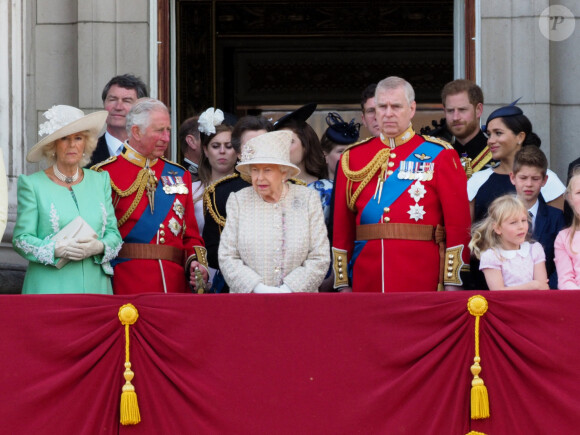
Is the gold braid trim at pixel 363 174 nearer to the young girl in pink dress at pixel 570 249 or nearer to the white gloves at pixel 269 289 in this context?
the white gloves at pixel 269 289

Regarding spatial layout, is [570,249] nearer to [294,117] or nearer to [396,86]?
[396,86]

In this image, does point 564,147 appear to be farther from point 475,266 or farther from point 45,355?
point 45,355

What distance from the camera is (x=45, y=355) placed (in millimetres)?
5629

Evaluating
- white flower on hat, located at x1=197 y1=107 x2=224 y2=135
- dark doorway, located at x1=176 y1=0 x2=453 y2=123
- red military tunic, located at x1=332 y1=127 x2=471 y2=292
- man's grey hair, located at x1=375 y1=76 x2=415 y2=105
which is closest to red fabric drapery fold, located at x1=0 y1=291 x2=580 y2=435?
red military tunic, located at x1=332 y1=127 x2=471 y2=292

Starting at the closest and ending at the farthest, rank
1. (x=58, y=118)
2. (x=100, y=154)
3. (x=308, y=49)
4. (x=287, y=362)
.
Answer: (x=287, y=362) → (x=58, y=118) → (x=100, y=154) → (x=308, y=49)

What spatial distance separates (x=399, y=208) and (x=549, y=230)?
740mm

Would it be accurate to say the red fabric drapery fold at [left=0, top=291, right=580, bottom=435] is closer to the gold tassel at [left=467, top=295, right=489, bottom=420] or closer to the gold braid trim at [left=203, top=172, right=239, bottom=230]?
the gold tassel at [left=467, top=295, right=489, bottom=420]

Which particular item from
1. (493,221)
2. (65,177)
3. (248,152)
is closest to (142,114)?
(65,177)

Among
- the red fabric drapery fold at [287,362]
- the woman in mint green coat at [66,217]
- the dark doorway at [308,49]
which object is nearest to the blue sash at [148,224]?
the woman in mint green coat at [66,217]

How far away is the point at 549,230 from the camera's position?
255 inches

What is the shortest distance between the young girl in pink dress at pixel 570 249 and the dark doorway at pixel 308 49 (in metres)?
6.06

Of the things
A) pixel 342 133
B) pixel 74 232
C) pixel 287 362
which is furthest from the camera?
pixel 342 133

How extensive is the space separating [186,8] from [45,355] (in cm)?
684

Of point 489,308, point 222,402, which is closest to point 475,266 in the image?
point 489,308
